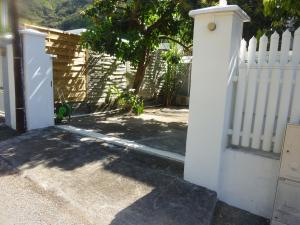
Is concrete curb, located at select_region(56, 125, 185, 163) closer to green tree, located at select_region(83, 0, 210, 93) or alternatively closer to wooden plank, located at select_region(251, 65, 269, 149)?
wooden plank, located at select_region(251, 65, 269, 149)

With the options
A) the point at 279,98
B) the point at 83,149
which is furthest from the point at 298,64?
the point at 83,149

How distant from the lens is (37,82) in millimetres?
5738

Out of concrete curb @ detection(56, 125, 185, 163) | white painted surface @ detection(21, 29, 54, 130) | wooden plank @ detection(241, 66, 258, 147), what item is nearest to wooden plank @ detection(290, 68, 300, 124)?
wooden plank @ detection(241, 66, 258, 147)

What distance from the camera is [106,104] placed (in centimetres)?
912

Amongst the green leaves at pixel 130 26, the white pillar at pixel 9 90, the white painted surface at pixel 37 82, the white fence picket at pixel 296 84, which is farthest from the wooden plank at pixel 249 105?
the white pillar at pixel 9 90

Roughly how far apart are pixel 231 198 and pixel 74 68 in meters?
6.17

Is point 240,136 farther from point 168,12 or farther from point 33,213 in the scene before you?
point 168,12

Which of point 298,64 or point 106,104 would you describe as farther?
point 106,104

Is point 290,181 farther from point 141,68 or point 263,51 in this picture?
point 141,68

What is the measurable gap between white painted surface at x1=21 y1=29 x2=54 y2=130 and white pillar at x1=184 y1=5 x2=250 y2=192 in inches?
149

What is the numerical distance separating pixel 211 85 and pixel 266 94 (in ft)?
2.06

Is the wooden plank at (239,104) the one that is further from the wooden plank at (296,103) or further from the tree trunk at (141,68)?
the tree trunk at (141,68)

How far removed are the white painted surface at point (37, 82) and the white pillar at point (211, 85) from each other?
3.79 metres

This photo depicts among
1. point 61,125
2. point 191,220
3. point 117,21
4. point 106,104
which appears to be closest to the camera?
point 191,220
